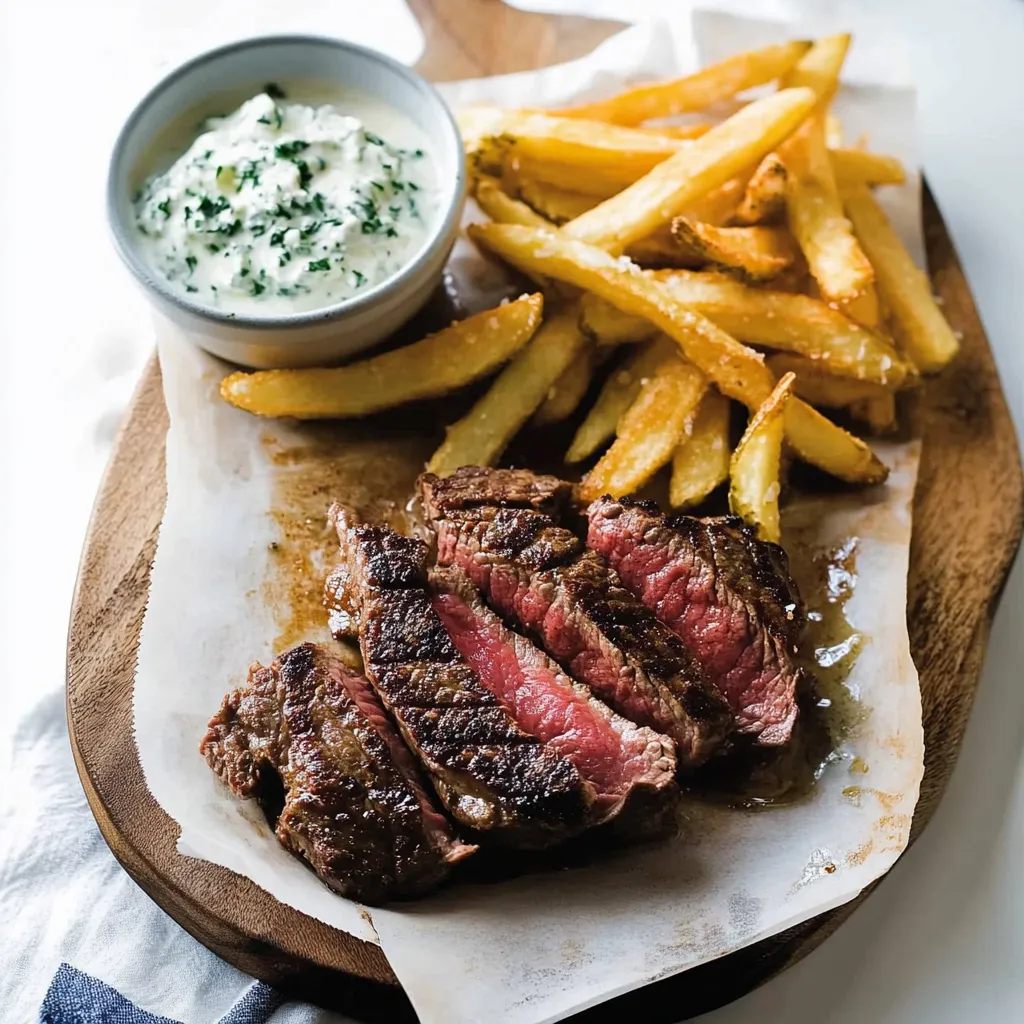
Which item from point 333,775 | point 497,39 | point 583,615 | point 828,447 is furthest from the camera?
point 497,39

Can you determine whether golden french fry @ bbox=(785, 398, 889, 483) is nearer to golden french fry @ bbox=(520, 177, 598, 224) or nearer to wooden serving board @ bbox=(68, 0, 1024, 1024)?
wooden serving board @ bbox=(68, 0, 1024, 1024)

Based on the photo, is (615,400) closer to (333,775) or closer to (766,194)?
(766,194)

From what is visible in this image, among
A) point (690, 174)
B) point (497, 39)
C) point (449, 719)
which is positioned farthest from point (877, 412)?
point (497, 39)

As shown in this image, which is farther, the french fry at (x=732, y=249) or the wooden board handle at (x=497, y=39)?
the wooden board handle at (x=497, y=39)

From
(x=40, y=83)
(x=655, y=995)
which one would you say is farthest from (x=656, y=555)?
(x=40, y=83)

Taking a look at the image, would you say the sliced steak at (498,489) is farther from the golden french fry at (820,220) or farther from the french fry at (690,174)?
the golden french fry at (820,220)

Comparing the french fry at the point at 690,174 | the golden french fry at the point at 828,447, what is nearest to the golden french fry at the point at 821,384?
the golden french fry at the point at 828,447
